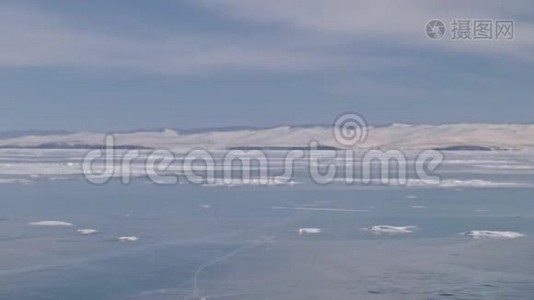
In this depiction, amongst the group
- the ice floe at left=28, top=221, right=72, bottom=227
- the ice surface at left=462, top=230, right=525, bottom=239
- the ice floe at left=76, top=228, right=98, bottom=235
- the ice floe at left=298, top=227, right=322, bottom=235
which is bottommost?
the ice surface at left=462, top=230, right=525, bottom=239

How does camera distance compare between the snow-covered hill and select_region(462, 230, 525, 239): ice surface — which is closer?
select_region(462, 230, 525, 239): ice surface

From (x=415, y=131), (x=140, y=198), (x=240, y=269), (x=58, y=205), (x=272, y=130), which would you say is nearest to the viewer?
(x=240, y=269)

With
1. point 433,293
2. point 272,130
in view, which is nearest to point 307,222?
point 433,293

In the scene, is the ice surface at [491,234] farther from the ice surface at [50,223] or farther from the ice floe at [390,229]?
the ice surface at [50,223]

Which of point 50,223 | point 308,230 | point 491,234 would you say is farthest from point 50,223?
point 491,234

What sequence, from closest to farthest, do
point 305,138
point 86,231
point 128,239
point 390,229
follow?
point 128,239 < point 86,231 < point 390,229 < point 305,138

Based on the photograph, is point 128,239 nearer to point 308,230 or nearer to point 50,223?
point 50,223

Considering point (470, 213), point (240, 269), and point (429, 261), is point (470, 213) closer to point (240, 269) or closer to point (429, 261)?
point (429, 261)

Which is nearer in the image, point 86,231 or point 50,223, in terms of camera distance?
point 86,231

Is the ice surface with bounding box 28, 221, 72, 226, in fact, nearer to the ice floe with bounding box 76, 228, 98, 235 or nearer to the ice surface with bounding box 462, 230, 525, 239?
the ice floe with bounding box 76, 228, 98, 235

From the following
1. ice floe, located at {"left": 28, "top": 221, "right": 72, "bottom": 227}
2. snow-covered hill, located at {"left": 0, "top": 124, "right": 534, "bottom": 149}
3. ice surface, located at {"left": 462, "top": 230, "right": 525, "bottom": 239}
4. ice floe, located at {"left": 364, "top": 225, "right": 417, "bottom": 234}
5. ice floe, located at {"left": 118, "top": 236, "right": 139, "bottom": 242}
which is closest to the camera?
ice floe, located at {"left": 118, "top": 236, "right": 139, "bottom": 242}

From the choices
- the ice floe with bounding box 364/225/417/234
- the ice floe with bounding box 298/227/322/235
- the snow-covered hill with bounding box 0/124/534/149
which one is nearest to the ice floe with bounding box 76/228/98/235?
the ice floe with bounding box 298/227/322/235
